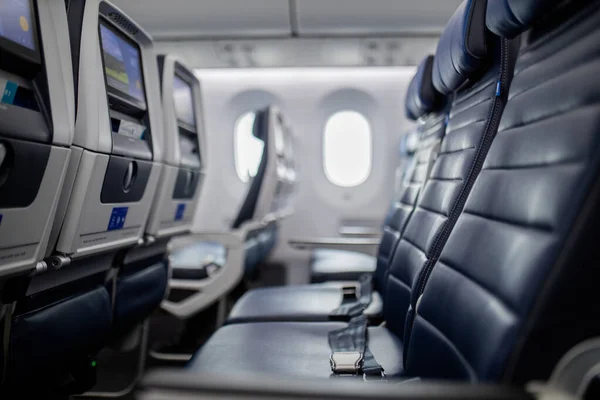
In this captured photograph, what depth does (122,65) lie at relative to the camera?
1831 mm

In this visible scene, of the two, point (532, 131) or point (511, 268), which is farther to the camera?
point (532, 131)

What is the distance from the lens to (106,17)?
1726 millimetres

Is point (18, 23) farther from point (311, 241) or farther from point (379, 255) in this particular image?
point (311, 241)

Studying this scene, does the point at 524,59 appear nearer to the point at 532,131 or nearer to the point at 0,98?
the point at 532,131

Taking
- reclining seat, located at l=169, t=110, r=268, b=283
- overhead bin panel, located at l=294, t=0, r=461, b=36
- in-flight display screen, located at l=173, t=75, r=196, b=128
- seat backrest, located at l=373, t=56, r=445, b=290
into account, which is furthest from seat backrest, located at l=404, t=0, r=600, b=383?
overhead bin panel, located at l=294, t=0, r=461, b=36

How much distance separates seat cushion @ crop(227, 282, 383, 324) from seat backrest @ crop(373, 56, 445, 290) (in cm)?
22

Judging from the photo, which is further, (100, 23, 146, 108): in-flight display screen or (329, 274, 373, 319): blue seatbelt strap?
(329, 274, 373, 319): blue seatbelt strap

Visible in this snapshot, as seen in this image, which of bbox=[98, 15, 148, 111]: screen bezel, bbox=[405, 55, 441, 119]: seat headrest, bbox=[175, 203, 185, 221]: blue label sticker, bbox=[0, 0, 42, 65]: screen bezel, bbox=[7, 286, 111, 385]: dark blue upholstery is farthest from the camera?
bbox=[175, 203, 185, 221]: blue label sticker

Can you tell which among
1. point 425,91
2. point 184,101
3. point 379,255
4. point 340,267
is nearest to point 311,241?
point 340,267

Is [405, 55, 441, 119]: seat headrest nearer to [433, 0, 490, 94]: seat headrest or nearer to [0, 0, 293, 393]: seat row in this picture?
[433, 0, 490, 94]: seat headrest

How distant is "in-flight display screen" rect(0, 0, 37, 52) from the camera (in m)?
1.11

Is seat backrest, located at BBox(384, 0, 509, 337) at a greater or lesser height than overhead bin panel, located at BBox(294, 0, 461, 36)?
lesser

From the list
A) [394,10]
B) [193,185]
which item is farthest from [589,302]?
[394,10]

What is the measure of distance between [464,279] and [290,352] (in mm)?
752
